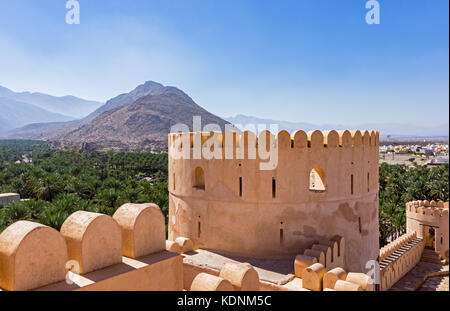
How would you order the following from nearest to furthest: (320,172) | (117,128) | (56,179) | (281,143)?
(281,143), (320,172), (56,179), (117,128)

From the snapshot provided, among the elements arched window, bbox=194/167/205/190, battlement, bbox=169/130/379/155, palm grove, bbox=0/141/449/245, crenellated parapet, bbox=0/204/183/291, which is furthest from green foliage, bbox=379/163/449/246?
crenellated parapet, bbox=0/204/183/291

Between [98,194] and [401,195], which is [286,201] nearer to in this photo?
[98,194]

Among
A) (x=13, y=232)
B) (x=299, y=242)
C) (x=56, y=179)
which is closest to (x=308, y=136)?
(x=299, y=242)

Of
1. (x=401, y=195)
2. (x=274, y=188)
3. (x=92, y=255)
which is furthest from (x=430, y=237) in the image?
(x=92, y=255)

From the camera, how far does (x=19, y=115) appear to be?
92.3 meters

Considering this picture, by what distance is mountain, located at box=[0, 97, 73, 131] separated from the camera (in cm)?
6653

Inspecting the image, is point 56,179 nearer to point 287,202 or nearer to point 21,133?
point 287,202

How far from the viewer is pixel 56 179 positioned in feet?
79.3

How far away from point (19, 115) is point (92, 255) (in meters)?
108

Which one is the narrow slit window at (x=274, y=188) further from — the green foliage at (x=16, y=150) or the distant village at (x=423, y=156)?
the green foliage at (x=16, y=150)

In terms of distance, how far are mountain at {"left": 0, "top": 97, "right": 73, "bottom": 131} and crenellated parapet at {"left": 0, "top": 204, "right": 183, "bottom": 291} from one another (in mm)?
40467

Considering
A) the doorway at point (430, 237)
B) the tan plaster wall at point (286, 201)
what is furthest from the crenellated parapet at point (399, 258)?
the tan plaster wall at point (286, 201)

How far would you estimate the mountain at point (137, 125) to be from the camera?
103750mm
